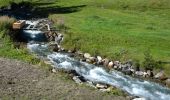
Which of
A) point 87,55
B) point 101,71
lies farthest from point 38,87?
point 87,55

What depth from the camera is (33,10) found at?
9456 cm

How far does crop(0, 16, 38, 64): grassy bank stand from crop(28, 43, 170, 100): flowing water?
9.44 ft

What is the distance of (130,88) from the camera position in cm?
4053

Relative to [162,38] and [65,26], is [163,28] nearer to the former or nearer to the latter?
[162,38]

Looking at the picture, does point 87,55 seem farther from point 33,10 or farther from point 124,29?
point 33,10

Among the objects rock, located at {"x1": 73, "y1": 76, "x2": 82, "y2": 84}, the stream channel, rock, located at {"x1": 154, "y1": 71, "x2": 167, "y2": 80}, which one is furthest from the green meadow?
rock, located at {"x1": 73, "y1": 76, "x2": 82, "y2": 84}

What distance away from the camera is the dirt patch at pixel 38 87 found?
3494 cm

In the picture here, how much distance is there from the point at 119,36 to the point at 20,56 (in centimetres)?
1410

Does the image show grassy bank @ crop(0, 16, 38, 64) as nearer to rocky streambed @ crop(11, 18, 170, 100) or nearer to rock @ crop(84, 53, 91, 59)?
rocky streambed @ crop(11, 18, 170, 100)

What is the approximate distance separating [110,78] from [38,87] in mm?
9447

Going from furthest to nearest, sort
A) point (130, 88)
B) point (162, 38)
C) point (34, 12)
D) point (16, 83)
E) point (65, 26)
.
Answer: point (34, 12)
point (65, 26)
point (162, 38)
point (130, 88)
point (16, 83)

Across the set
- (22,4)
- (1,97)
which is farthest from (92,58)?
(22,4)

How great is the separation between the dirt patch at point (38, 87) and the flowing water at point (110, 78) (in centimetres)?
385

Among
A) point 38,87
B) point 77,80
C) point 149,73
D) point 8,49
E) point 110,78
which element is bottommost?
point 110,78
